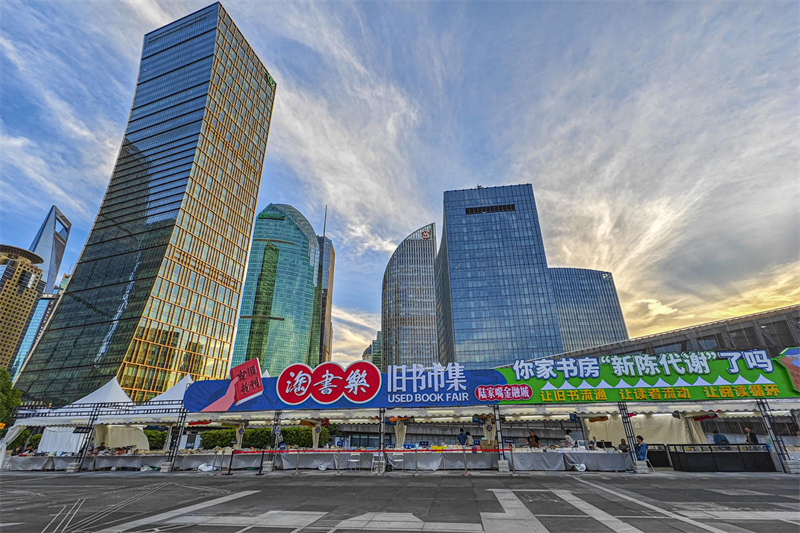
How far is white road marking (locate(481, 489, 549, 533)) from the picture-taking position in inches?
301

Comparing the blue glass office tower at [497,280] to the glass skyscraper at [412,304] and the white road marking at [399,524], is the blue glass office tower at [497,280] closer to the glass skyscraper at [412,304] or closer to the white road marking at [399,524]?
the glass skyscraper at [412,304]

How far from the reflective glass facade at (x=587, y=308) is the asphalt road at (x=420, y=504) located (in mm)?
152298

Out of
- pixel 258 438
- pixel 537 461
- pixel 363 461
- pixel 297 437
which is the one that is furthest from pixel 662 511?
pixel 258 438

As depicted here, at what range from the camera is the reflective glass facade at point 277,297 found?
15800cm

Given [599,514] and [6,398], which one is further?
[6,398]

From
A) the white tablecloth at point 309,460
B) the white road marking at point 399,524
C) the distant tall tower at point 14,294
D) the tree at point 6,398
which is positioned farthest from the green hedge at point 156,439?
the distant tall tower at point 14,294

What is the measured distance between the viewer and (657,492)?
1259 centimetres

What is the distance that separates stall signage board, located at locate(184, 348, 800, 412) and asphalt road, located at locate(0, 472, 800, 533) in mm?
3946

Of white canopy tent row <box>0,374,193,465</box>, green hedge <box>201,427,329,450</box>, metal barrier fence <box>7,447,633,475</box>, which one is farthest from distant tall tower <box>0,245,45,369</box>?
metal barrier fence <box>7,447,633,475</box>

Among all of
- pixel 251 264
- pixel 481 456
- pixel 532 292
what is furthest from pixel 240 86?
pixel 481 456

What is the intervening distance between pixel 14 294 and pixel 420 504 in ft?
889

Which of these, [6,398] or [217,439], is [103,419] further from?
[6,398]

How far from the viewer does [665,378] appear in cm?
1969

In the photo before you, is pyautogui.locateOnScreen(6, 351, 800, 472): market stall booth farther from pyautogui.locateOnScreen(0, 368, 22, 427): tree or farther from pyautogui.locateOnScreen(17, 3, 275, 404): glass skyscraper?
pyautogui.locateOnScreen(17, 3, 275, 404): glass skyscraper
